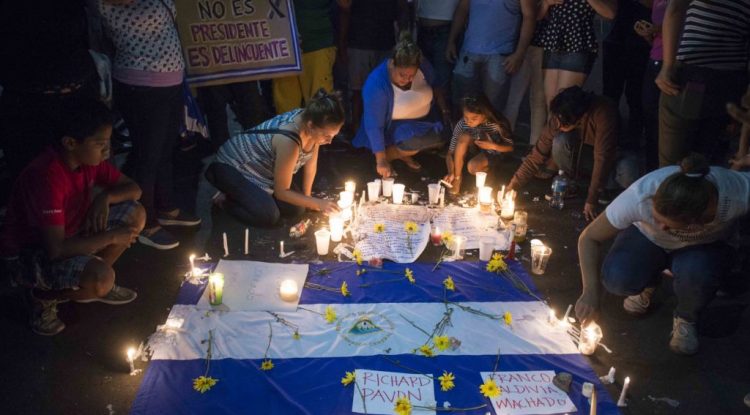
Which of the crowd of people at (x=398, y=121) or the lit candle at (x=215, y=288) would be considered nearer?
the crowd of people at (x=398, y=121)

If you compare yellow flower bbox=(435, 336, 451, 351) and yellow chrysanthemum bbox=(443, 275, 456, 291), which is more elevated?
yellow flower bbox=(435, 336, 451, 351)

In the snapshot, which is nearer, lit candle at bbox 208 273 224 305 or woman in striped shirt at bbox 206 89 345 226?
lit candle at bbox 208 273 224 305

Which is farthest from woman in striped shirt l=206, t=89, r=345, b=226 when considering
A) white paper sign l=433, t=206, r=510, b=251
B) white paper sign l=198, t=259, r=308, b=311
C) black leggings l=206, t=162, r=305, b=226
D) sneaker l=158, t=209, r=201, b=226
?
white paper sign l=433, t=206, r=510, b=251

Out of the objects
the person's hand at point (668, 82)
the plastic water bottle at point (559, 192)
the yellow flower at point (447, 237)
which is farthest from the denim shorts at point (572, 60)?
the yellow flower at point (447, 237)

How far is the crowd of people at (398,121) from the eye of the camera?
2.96 meters

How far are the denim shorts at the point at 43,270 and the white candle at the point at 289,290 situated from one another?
3.52ft

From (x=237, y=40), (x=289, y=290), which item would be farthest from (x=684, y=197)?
(x=237, y=40)

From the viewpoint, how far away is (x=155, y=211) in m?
4.39

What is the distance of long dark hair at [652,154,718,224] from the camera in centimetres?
254

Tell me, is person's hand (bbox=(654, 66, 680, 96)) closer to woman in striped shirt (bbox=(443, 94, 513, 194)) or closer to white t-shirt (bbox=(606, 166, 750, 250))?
white t-shirt (bbox=(606, 166, 750, 250))

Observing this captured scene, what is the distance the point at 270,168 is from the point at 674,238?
285 centimetres

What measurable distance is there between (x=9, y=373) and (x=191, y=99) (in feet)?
8.84

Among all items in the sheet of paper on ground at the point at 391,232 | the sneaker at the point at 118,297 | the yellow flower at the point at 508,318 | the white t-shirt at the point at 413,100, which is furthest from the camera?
the white t-shirt at the point at 413,100

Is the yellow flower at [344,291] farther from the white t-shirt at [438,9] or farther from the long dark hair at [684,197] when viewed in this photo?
the white t-shirt at [438,9]
